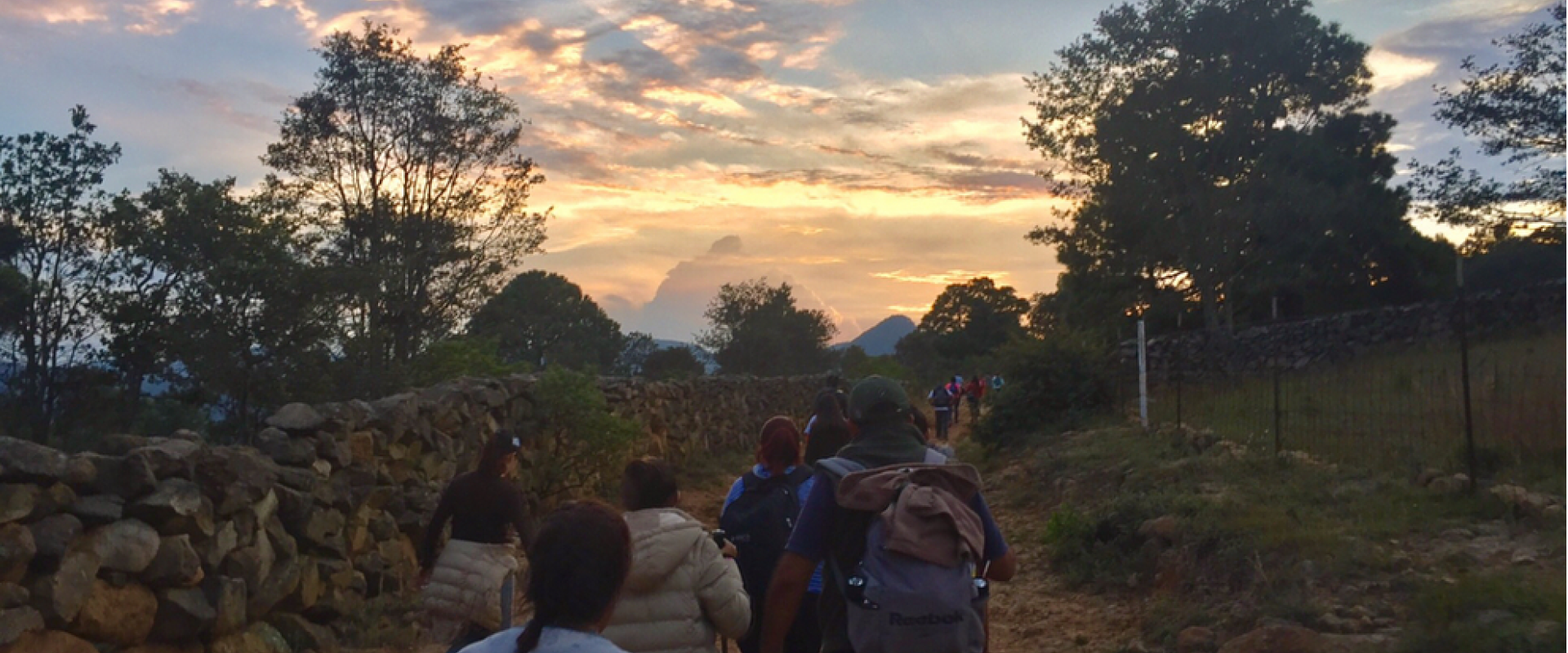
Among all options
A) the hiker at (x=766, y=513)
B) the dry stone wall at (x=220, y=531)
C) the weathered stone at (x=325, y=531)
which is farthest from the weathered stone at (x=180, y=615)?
the hiker at (x=766, y=513)

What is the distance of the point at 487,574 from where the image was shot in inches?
222

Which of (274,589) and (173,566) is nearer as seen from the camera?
(173,566)

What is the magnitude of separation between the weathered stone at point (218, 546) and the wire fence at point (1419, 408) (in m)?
7.95

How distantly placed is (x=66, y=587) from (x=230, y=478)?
4.54 ft

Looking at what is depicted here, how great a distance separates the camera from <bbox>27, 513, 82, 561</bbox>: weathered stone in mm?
5586

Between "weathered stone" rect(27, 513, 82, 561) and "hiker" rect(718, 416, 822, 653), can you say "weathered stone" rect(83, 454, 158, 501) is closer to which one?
"weathered stone" rect(27, 513, 82, 561)

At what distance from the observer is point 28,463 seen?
5.65 m

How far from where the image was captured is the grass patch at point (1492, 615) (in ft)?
17.7

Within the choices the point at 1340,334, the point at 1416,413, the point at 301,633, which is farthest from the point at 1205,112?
the point at 301,633

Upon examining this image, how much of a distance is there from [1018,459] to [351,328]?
11.4m

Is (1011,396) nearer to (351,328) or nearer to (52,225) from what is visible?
(351,328)

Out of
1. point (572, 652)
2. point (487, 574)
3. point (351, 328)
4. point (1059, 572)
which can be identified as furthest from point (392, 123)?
point (572, 652)

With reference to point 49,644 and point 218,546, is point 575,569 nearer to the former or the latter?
point 49,644

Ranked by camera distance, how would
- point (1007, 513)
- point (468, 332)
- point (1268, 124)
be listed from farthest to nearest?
point (1268, 124), point (468, 332), point (1007, 513)
